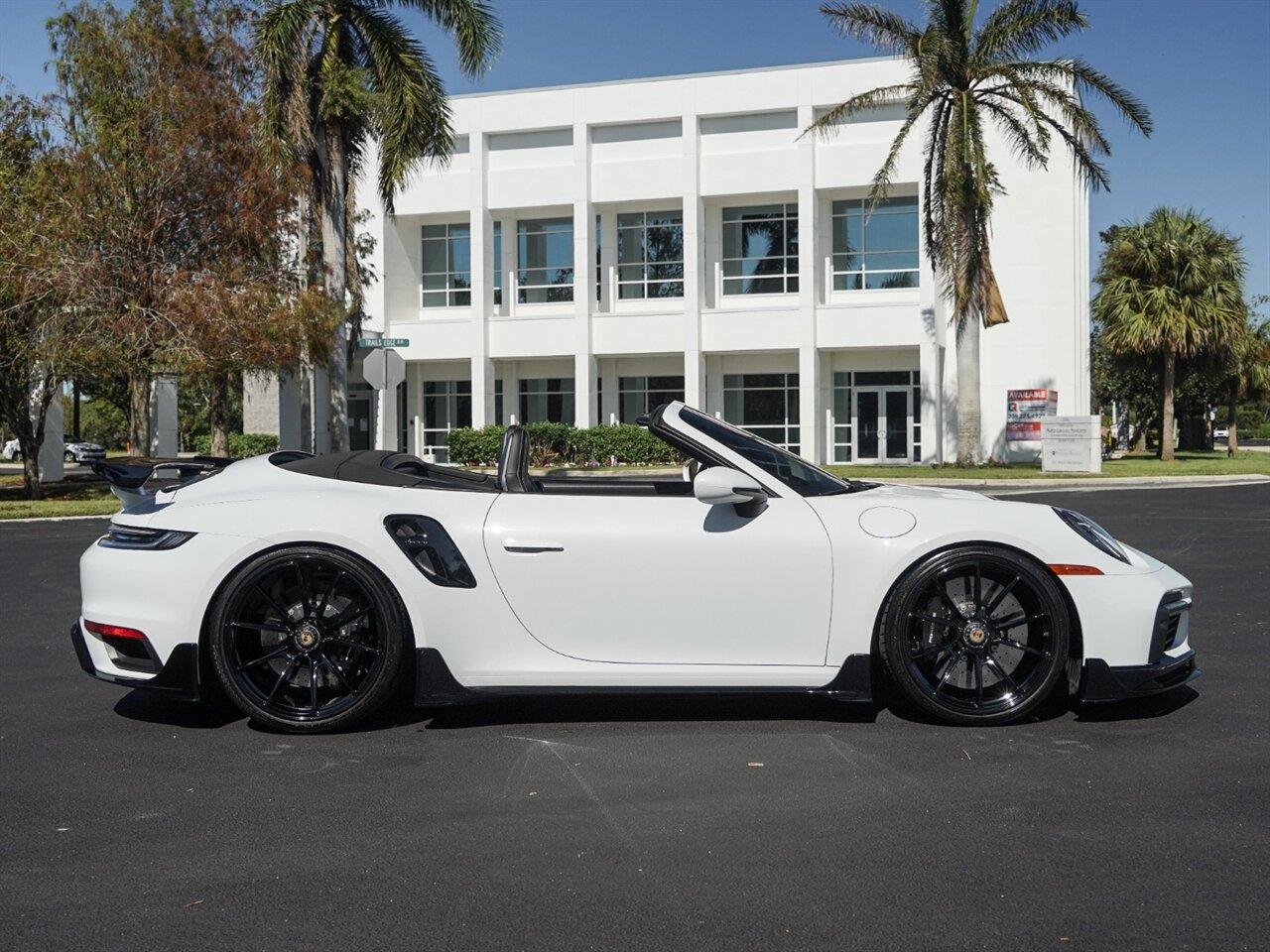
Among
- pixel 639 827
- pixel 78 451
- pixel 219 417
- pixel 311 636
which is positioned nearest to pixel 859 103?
pixel 219 417

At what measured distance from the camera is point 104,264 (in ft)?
69.4

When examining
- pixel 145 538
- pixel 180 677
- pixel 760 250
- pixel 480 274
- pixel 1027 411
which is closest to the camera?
pixel 180 677

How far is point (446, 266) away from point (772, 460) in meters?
36.9

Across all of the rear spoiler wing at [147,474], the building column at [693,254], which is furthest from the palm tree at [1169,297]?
the rear spoiler wing at [147,474]

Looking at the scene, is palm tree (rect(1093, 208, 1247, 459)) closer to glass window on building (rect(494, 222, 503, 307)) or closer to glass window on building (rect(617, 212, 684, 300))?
glass window on building (rect(617, 212, 684, 300))

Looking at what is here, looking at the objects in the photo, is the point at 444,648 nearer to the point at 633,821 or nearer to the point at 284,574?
the point at 284,574

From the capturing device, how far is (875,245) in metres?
36.9

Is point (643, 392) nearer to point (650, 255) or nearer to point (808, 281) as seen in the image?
point (650, 255)

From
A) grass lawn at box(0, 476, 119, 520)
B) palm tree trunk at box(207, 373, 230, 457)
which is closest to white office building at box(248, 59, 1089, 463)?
palm tree trunk at box(207, 373, 230, 457)

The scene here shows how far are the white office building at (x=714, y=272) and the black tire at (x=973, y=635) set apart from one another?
103 feet

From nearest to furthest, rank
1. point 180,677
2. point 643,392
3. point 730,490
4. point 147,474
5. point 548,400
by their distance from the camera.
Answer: point 730,490 → point 180,677 → point 147,474 → point 643,392 → point 548,400

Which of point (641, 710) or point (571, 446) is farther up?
point (571, 446)

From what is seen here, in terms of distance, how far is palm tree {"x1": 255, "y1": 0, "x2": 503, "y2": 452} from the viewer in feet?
76.3

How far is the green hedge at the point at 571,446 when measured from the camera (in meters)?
36.1
